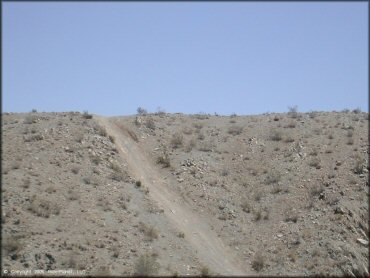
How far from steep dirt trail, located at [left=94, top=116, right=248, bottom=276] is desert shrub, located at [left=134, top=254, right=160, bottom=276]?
2258 millimetres

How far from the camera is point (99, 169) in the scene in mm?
24172

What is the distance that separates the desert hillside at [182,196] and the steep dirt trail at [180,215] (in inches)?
2.8

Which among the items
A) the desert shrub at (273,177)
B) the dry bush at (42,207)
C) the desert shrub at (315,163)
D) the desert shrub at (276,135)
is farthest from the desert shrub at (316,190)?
the dry bush at (42,207)

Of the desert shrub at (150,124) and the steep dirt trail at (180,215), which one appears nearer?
the steep dirt trail at (180,215)

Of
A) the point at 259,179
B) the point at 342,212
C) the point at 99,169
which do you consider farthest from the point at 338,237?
the point at 99,169

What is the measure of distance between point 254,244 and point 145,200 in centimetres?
558

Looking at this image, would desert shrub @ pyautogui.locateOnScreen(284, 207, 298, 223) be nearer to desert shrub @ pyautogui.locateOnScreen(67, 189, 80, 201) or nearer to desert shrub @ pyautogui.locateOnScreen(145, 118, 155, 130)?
desert shrub @ pyautogui.locateOnScreen(67, 189, 80, 201)

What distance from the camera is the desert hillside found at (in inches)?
741

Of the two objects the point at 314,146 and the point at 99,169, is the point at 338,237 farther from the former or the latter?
the point at 99,169

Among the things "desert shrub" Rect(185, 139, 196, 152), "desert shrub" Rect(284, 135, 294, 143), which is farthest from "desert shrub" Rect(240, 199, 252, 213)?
"desert shrub" Rect(284, 135, 294, 143)

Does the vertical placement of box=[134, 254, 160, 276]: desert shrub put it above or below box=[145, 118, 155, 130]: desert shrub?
below

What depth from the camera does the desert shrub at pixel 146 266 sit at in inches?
683

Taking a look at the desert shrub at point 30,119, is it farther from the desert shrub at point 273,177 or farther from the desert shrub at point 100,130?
the desert shrub at point 273,177

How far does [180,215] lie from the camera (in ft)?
74.4
